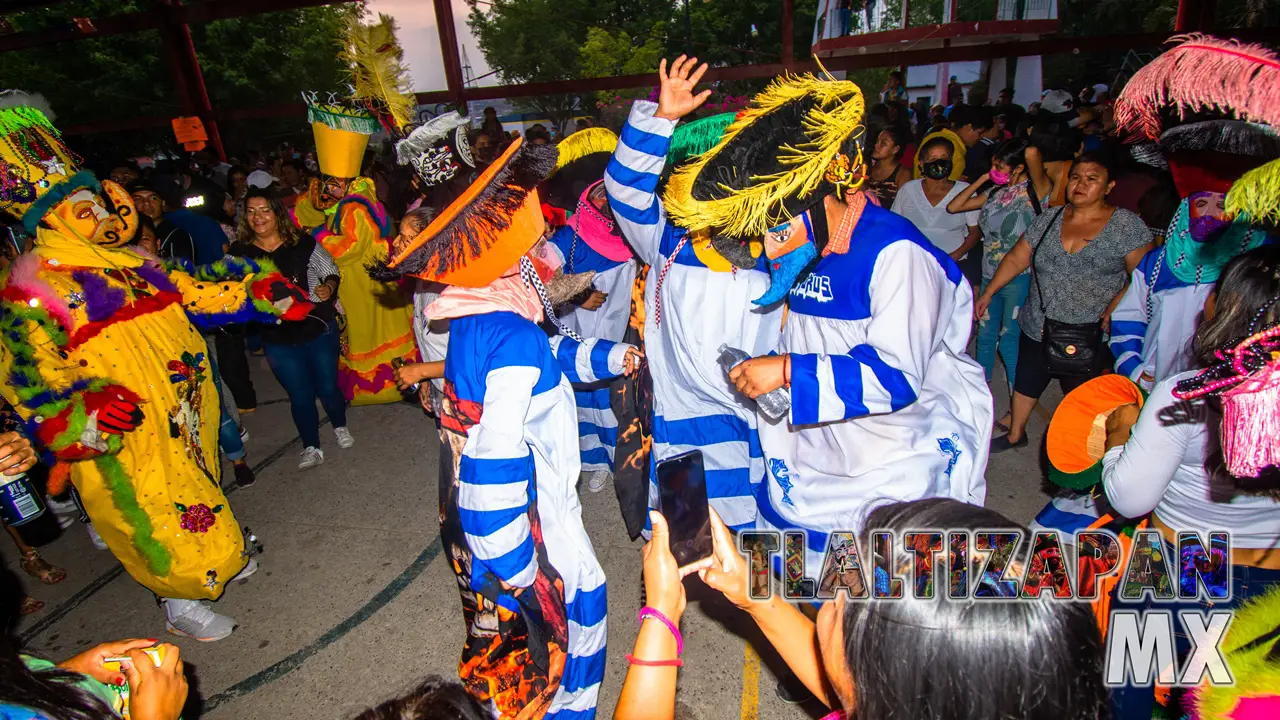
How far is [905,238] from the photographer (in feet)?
6.81

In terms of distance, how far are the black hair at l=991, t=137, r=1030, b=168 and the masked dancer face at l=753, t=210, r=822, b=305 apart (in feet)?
11.8

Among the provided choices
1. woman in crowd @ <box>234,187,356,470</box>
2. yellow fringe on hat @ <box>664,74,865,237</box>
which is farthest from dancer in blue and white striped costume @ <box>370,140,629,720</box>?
Answer: woman in crowd @ <box>234,187,356,470</box>

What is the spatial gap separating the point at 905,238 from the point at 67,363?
3.38 meters

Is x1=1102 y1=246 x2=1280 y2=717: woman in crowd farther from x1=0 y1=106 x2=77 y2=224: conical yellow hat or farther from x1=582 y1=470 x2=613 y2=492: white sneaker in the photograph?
x1=0 y1=106 x2=77 y2=224: conical yellow hat

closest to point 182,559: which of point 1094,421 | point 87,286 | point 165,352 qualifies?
point 165,352

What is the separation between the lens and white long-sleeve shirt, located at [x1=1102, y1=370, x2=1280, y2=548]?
1.62 meters

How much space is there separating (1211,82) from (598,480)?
367 centimetres

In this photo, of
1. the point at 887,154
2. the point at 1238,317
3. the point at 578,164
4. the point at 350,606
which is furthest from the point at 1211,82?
the point at 887,154

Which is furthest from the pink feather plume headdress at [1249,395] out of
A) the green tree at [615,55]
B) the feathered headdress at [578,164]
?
the green tree at [615,55]

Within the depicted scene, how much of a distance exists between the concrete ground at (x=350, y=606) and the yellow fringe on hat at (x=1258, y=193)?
7.70 ft

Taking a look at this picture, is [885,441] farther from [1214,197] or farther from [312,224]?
[312,224]

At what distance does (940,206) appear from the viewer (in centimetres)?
546

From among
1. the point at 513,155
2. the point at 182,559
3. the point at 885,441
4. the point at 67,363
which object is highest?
the point at 513,155

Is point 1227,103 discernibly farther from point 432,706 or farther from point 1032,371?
point 1032,371
